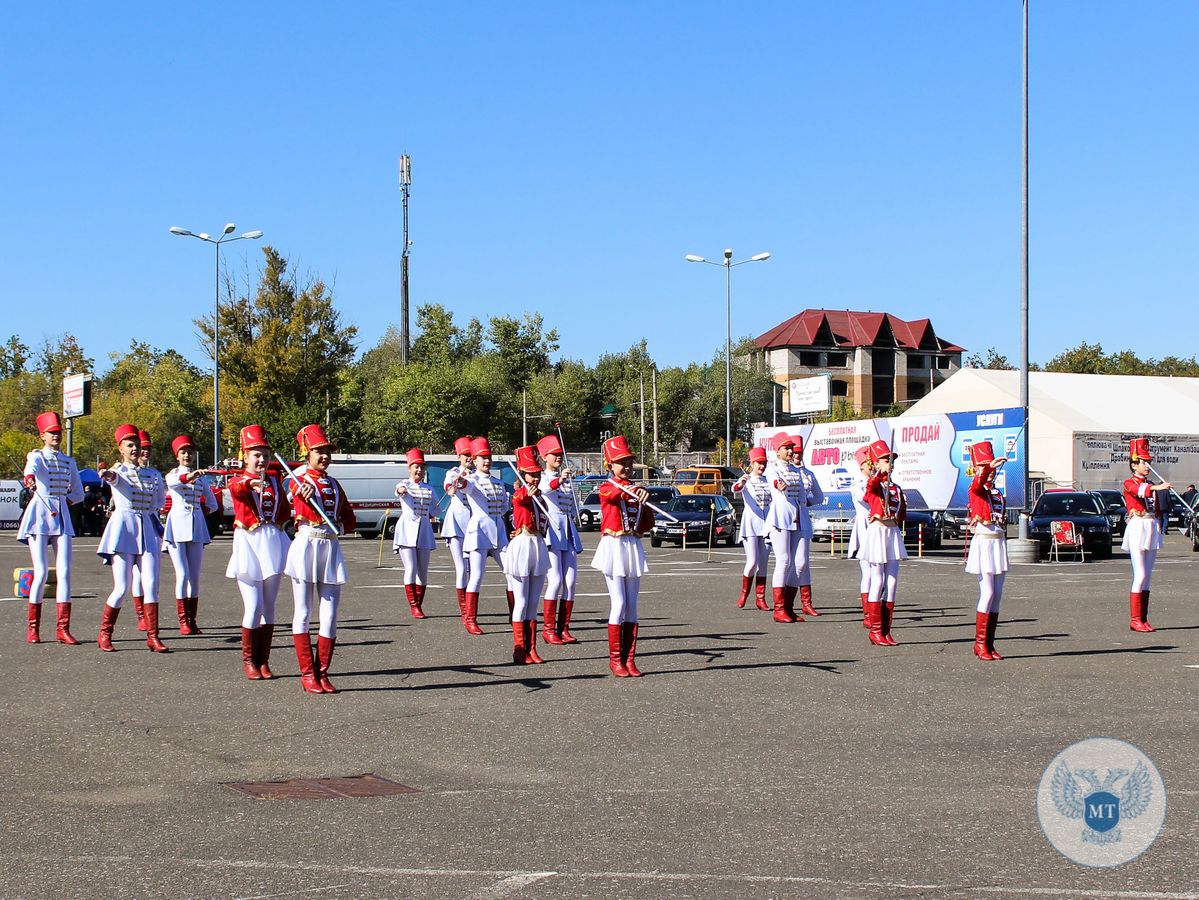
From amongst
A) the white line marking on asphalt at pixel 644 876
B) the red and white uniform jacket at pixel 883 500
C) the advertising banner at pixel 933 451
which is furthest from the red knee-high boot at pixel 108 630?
the advertising banner at pixel 933 451

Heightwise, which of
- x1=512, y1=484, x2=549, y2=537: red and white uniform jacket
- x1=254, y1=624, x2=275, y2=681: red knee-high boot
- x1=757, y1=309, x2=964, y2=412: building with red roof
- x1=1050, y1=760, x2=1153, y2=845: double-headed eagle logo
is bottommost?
x1=1050, y1=760, x2=1153, y2=845: double-headed eagle logo

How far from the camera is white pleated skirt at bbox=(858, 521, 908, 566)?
14.2 m

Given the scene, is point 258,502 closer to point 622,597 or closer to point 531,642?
point 531,642

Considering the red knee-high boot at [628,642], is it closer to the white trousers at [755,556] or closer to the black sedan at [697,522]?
the white trousers at [755,556]

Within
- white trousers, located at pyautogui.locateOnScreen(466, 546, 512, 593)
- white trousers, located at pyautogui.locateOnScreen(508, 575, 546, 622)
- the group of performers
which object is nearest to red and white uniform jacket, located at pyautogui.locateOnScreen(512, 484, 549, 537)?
the group of performers

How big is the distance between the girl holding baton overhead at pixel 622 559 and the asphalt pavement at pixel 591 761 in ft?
0.98

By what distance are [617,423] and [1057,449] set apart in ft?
147

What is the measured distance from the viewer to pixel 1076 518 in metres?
33.4

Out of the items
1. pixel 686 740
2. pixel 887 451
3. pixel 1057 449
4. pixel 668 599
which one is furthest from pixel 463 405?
pixel 686 740

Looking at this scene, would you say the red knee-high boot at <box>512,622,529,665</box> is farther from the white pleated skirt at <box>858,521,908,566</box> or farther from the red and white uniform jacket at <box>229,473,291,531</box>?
the white pleated skirt at <box>858,521,908,566</box>

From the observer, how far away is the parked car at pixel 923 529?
34.0 metres

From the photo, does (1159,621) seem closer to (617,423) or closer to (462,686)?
(462,686)

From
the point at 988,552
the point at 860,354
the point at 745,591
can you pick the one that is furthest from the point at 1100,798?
the point at 860,354

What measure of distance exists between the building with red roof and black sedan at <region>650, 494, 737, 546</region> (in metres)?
81.8
